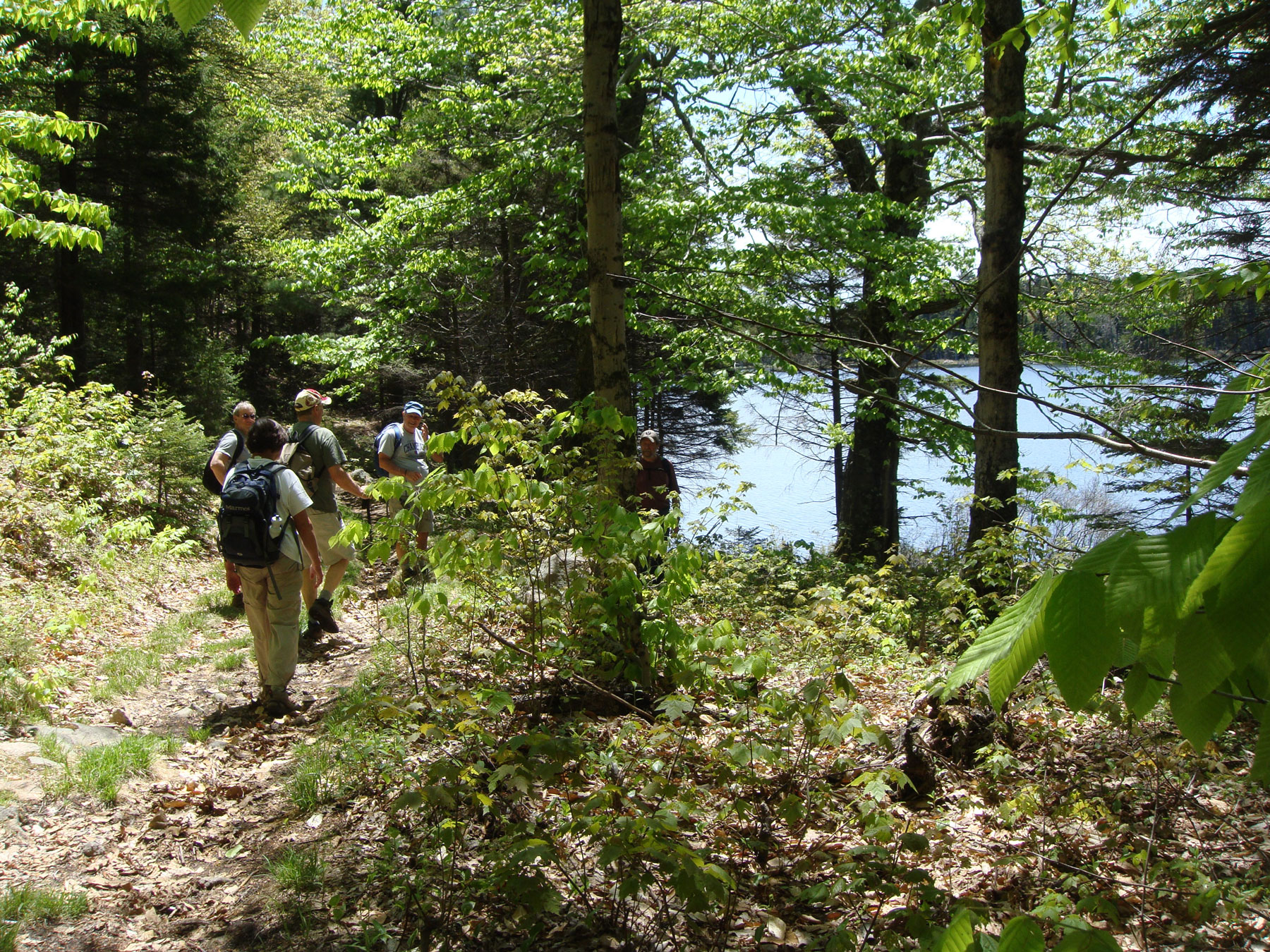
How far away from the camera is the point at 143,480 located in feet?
38.7

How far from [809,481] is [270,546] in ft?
81.0

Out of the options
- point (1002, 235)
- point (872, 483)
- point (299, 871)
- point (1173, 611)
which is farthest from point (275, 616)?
point (872, 483)

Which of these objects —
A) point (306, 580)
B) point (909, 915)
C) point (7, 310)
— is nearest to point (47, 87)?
point (7, 310)

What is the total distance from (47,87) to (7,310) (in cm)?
786

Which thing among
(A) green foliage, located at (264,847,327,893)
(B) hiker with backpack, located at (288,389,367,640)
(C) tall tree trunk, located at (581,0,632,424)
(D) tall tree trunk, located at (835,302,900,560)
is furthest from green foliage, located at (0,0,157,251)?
(D) tall tree trunk, located at (835,302,900,560)

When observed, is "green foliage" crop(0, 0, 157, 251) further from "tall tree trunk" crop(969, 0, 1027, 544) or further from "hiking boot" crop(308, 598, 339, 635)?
"tall tree trunk" crop(969, 0, 1027, 544)

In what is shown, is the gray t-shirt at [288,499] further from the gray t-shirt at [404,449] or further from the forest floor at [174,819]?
the gray t-shirt at [404,449]

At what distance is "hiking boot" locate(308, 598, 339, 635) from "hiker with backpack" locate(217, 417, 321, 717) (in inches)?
57.3

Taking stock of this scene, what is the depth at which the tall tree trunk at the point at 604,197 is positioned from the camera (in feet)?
17.3

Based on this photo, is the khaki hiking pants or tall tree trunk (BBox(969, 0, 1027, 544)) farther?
tall tree trunk (BBox(969, 0, 1027, 544))

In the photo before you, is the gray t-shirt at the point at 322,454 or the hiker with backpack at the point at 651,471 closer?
the gray t-shirt at the point at 322,454

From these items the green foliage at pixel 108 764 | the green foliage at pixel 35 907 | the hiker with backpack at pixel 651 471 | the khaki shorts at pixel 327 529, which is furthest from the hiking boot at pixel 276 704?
the hiker with backpack at pixel 651 471

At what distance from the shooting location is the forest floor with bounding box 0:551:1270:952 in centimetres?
332

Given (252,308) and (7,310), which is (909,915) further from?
(252,308)
